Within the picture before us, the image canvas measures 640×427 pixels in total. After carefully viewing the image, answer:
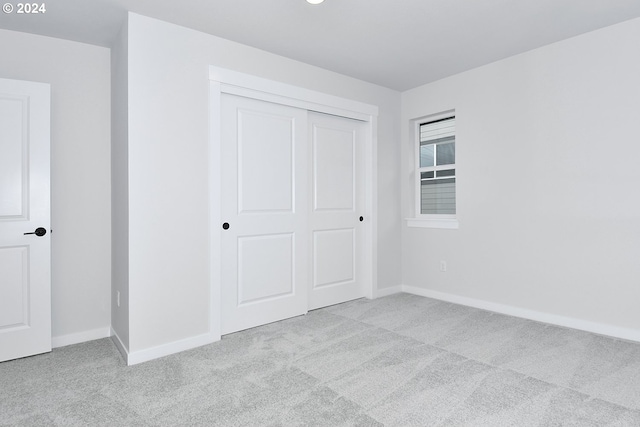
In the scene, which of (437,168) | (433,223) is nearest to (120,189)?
(433,223)

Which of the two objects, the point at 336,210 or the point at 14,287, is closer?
the point at 14,287

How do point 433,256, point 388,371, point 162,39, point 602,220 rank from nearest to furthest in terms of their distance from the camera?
point 388,371
point 162,39
point 602,220
point 433,256

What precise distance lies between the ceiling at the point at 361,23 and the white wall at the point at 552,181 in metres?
0.31

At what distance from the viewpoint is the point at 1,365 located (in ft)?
8.34

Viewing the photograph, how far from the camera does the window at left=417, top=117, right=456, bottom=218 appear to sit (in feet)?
13.9

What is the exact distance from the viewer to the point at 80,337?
3.03 m

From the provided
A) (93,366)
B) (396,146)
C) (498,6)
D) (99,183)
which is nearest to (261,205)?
(99,183)

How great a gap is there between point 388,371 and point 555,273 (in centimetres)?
197

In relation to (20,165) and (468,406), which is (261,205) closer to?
(20,165)

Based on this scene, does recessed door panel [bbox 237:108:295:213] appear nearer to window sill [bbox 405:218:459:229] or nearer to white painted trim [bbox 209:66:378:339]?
white painted trim [bbox 209:66:378:339]

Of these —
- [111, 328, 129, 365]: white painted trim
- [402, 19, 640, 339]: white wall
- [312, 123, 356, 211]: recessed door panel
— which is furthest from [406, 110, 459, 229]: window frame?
[111, 328, 129, 365]: white painted trim

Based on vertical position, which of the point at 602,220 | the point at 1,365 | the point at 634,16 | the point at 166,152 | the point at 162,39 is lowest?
the point at 1,365

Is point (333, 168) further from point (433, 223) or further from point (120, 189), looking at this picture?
point (120, 189)

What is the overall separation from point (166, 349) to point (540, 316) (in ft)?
10.7
